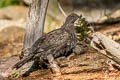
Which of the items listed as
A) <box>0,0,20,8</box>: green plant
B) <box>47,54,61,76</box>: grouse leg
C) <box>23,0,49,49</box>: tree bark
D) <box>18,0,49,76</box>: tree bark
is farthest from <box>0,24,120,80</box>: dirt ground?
<box>0,0,20,8</box>: green plant

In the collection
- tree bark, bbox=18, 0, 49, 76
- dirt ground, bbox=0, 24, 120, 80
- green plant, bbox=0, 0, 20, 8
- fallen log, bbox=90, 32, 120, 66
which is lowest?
dirt ground, bbox=0, 24, 120, 80

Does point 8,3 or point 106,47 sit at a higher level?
point 8,3

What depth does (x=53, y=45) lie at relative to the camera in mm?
6410

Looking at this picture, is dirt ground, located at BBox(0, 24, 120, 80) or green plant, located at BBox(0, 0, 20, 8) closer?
dirt ground, located at BBox(0, 24, 120, 80)

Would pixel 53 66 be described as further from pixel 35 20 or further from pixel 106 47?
pixel 106 47

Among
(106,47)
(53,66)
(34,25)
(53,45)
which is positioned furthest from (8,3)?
(53,66)

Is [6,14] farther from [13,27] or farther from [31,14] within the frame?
[31,14]

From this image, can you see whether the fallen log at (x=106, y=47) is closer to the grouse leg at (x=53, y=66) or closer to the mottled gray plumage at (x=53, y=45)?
the mottled gray plumage at (x=53, y=45)

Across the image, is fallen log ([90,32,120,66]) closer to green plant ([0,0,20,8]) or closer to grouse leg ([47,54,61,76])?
grouse leg ([47,54,61,76])

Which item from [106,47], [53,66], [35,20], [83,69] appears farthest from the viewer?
[106,47]

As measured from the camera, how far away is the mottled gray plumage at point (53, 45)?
6.26 metres

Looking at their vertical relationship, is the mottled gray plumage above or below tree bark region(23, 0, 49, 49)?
below

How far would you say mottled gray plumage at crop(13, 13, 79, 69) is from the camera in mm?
6262

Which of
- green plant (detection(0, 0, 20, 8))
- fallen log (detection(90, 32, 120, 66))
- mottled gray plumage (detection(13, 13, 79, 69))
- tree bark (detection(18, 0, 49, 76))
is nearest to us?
mottled gray plumage (detection(13, 13, 79, 69))
